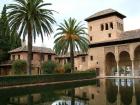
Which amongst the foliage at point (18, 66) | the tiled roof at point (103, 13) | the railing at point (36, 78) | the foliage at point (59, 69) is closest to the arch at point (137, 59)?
the tiled roof at point (103, 13)

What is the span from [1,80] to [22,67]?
18276 millimetres

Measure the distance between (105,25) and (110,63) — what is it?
356 inches

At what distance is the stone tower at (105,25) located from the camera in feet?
186

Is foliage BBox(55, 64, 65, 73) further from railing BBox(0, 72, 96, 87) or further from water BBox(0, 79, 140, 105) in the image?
water BBox(0, 79, 140, 105)

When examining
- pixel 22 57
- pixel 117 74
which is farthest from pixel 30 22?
pixel 117 74

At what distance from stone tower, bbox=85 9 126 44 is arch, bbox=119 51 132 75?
4.36 m

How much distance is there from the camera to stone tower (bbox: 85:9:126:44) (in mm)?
56781

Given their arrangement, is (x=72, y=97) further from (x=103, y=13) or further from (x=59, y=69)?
(x=103, y=13)

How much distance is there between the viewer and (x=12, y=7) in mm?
32188

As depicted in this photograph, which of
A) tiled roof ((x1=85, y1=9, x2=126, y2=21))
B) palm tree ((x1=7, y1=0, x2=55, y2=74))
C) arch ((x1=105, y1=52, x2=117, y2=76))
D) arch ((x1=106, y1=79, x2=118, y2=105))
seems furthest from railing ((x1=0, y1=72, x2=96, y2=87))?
tiled roof ((x1=85, y1=9, x2=126, y2=21))

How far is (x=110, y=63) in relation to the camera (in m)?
58.0

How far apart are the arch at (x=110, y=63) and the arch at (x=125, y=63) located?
68.7 inches

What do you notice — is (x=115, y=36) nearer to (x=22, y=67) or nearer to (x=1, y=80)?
(x=22, y=67)

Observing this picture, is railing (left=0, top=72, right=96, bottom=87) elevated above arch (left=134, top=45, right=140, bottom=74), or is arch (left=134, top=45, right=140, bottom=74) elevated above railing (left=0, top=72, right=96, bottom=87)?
arch (left=134, top=45, right=140, bottom=74)
